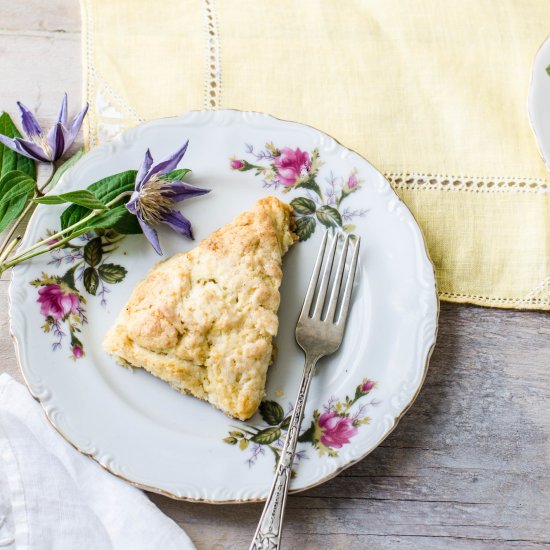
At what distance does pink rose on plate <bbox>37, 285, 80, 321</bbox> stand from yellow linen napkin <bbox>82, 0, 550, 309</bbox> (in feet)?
1.84

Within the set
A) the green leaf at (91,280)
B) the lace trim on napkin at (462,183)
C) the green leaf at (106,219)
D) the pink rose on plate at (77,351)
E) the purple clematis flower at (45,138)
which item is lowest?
the pink rose on plate at (77,351)

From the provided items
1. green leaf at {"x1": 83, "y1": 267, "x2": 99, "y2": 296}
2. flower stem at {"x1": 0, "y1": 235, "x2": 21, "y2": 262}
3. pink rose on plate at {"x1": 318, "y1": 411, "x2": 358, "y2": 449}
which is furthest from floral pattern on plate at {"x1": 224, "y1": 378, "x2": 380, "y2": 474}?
flower stem at {"x1": 0, "y1": 235, "x2": 21, "y2": 262}

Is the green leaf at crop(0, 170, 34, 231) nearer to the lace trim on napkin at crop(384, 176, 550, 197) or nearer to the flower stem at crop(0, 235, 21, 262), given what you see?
the flower stem at crop(0, 235, 21, 262)

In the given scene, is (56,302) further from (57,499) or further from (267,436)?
(267,436)

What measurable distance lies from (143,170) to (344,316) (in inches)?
27.9

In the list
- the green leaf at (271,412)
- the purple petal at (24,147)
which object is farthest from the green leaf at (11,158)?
the green leaf at (271,412)

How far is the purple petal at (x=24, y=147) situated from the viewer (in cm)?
200

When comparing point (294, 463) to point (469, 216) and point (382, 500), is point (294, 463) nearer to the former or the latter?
point (382, 500)

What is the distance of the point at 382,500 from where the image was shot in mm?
1837

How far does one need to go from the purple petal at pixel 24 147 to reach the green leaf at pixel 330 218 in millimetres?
875

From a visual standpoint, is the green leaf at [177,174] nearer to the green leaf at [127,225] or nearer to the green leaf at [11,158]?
the green leaf at [127,225]

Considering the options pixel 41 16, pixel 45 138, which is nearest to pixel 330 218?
pixel 45 138

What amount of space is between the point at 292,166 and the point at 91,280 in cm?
69

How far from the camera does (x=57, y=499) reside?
1.83 metres
